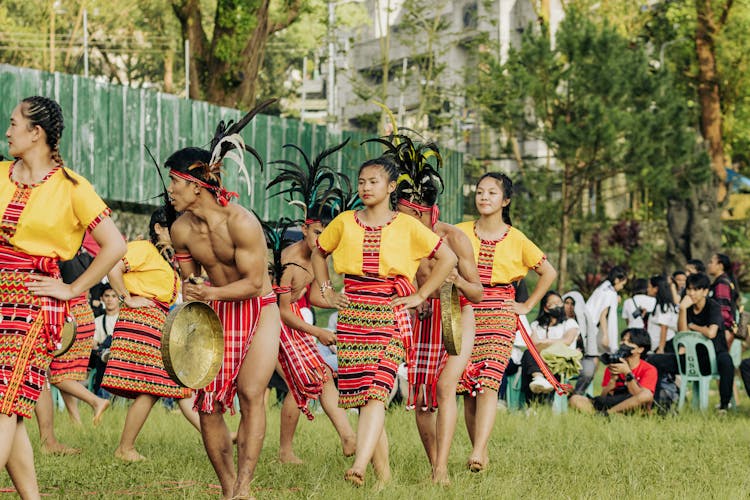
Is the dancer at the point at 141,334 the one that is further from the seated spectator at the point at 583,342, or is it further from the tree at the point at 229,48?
the tree at the point at 229,48

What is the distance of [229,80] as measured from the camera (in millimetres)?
22469

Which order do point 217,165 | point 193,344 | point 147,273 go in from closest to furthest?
point 193,344, point 217,165, point 147,273

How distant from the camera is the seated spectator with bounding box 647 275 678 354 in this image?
49.0 feet

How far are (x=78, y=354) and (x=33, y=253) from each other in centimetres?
455

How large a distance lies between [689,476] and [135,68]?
120 ft

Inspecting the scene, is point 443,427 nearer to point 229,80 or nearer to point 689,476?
point 689,476

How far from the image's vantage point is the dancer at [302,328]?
8312mm

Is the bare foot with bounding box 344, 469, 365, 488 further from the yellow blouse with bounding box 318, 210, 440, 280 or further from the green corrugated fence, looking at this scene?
the green corrugated fence

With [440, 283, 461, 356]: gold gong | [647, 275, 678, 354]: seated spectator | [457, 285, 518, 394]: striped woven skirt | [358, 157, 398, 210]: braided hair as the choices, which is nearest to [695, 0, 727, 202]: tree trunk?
[647, 275, 678, 354]: seated spectator

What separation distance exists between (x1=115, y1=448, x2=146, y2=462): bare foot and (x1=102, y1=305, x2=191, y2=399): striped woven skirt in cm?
45

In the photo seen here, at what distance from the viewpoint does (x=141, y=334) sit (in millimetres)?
9508

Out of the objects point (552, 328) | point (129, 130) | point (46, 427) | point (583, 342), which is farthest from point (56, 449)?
point (129, 130)

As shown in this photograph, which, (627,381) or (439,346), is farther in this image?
(627,381)

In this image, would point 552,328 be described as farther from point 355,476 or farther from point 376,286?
point 355,476
